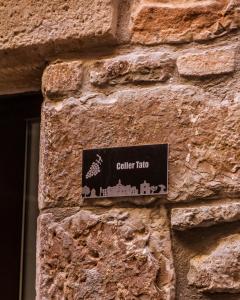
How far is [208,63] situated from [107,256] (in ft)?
1.59

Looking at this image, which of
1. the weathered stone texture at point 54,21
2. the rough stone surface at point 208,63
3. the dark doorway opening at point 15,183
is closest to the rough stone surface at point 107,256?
the dark doorway opening at point 15,183

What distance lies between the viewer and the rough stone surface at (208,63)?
1.67m

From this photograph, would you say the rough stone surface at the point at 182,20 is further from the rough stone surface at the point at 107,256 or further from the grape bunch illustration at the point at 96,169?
the rough stone surface at the point at 107,256

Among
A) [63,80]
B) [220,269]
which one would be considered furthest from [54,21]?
[220,269]

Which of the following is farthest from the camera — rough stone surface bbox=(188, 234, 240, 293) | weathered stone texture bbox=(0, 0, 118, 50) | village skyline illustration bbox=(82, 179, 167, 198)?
weathered stone texture bbox=(0, 0, 118, 50)

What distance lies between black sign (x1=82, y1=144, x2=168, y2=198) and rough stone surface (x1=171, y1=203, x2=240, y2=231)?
0.22 feet

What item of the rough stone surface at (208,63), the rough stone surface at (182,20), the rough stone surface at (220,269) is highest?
the rough stone surface at (182,20)

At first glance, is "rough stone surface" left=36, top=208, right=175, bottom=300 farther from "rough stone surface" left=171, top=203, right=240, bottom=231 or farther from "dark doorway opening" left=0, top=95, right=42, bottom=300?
"dark doorway opening" left=0, top=95, right=42, bottom=300

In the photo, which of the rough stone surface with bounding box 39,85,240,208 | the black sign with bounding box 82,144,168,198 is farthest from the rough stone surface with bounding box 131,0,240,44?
the black sign with bounding box 82,144,168,198

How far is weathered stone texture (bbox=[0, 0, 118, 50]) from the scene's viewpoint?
1.78m

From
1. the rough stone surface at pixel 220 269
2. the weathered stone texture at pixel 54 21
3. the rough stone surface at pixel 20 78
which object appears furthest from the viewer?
the rough stone surface at pixel 20 78

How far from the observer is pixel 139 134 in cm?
170

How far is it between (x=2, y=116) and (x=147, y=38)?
→ 51 cm

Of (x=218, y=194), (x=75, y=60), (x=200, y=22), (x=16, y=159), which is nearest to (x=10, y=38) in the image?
(x=75, y=60)
